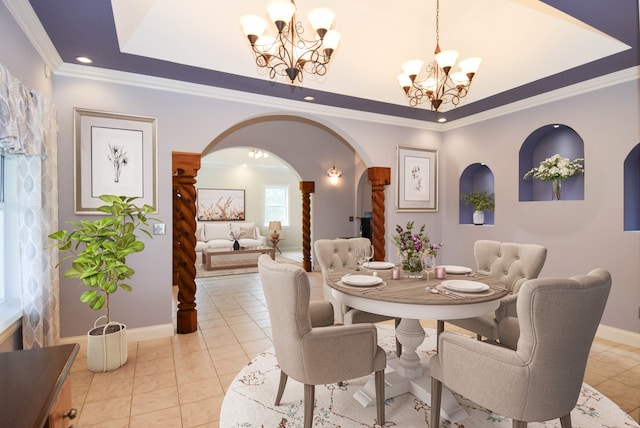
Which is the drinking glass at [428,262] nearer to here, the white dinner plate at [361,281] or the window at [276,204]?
the white dinner plate at [361,281]

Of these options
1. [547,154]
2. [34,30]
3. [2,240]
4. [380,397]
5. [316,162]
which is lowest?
[380,397]

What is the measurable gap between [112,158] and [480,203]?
4.48 meters

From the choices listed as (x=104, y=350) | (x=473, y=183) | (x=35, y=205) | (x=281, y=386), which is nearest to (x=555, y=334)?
(x=281, y=386)

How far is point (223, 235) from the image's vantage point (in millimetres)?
9422

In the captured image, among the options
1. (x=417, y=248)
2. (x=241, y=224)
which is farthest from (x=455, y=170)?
(x=241, y=224)

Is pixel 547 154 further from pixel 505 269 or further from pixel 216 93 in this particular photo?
pixel 216 93

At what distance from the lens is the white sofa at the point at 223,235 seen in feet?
28.7

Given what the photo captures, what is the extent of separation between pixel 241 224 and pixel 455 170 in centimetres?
661

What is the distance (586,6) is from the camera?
2213 mm

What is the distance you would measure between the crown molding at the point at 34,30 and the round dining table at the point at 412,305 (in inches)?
105

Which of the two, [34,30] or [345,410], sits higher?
[34,30]

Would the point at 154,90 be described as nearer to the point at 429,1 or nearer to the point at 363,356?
the point at 429,1

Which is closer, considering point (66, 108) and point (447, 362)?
point (447, 362)

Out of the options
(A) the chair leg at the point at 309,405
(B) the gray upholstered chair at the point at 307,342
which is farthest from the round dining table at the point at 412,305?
(A) the chair leg at the point at 309,405
